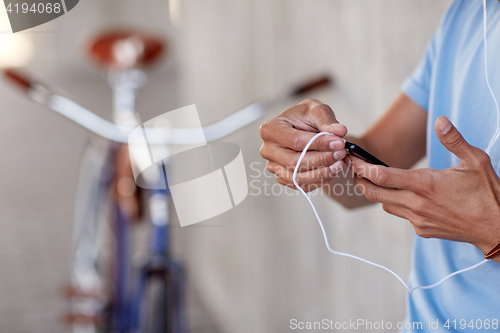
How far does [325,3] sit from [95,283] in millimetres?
922

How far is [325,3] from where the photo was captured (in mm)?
800

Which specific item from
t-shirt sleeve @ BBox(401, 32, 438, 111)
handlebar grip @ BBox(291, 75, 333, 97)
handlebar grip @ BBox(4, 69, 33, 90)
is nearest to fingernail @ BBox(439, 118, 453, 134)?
t-shirt sleeve @ BBox(401, 32, 438, 111)

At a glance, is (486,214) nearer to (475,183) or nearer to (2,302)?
(475,183)

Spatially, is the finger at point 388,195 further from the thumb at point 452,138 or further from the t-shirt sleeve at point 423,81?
the t-shirt sleeve at point 423,81

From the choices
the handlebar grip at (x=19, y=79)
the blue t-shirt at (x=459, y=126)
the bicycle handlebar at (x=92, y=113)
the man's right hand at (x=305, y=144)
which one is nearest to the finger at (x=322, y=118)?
the man's right hand at (x=305, y=144)

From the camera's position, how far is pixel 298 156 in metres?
0.40

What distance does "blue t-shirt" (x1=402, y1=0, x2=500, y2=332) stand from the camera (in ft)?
1.30

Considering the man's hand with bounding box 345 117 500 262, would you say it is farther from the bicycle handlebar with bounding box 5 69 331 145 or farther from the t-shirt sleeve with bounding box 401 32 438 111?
the bicycle handlebar with bounding box 5 69 331 145

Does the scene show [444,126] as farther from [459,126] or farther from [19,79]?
[19,79]

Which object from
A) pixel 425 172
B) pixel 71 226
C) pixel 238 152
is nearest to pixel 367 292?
pixel 238 152

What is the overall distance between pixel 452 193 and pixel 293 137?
145 millimetres

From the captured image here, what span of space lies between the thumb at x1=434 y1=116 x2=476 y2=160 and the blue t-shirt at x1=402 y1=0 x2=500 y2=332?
0.25ft

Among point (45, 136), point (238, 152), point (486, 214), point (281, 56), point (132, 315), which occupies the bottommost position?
point (132, 315)

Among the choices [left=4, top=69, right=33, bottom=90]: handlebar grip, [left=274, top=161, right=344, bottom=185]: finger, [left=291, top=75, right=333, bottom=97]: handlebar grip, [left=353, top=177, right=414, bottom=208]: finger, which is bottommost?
[left=353, top=177, right=414, bottom=208]: finger
